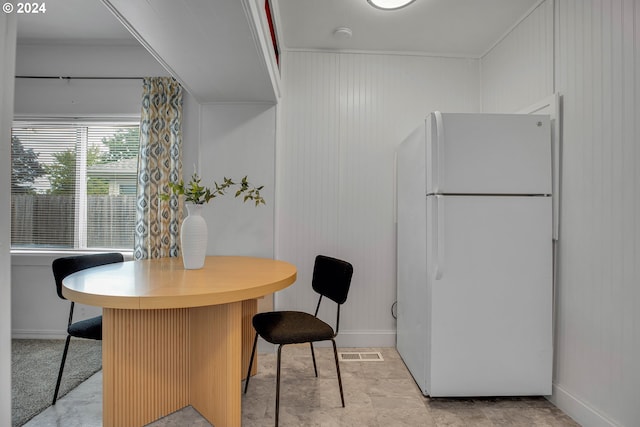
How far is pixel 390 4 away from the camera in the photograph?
83.1 inches

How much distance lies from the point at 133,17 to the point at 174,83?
4.45 feet

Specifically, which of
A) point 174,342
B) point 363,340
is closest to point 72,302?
point 174,342

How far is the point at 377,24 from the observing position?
94.2 inches

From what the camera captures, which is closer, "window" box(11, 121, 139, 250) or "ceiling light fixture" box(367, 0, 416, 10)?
"ceiling light fixture" box(367, 0, 416, 10)

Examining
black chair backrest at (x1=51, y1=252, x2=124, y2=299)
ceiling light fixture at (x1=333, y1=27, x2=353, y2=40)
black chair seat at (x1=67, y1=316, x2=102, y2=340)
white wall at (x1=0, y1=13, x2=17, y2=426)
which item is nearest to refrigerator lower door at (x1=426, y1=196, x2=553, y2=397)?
ceiling light fixture at (x1=333, y1=27, x2=353, y2=40)

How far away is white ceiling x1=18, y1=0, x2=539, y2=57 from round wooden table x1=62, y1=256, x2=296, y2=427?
1909 mm

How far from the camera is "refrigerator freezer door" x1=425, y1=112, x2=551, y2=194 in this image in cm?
188

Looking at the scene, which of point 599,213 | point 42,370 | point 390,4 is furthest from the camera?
point 42,370

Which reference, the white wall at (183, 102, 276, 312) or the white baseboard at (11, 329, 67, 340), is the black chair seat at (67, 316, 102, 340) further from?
the white baseboard at (11, 329, 67, 340)

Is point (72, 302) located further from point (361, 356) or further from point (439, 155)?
point (439, 155)

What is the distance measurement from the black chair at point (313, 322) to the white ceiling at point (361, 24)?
5.93 ft

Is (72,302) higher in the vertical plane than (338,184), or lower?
lower

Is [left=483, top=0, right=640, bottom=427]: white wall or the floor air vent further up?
[left=483, top=0, right=640, bottom=427]: white wall

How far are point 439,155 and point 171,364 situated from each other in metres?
1.95
